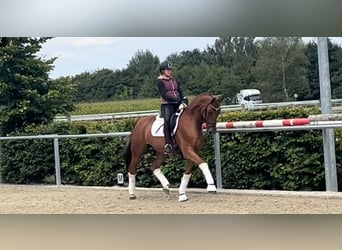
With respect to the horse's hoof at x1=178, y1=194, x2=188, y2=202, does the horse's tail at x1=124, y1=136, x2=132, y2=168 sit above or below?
above

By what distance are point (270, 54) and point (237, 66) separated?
307mm

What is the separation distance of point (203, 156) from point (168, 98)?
69 cm

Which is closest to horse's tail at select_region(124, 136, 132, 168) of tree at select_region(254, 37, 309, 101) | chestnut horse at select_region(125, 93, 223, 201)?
chestnut horse at select_region(125, 93, 223, 201)

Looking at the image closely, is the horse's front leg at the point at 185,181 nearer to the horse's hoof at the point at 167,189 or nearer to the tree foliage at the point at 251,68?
the horse's hoof at the point at 167,189

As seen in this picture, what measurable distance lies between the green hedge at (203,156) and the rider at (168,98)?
0.43 metres

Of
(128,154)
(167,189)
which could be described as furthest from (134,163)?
(167,189)

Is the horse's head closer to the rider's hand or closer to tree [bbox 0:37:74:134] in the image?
the rider's hand

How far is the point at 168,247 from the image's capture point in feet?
12.7

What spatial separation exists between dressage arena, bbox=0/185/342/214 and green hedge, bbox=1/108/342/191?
15cm

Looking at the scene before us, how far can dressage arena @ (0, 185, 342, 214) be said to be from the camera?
4555 mm

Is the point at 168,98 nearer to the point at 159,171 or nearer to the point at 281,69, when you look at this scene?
the point at 159,171

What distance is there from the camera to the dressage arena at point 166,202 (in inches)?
179
